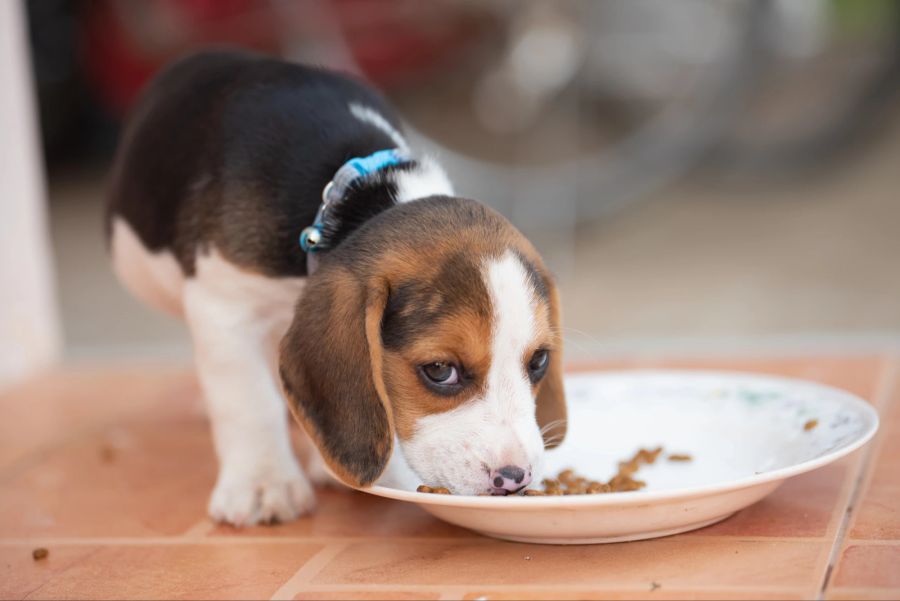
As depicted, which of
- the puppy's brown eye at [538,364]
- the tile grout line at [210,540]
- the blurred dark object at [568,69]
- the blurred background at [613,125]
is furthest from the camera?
the blurred dark object at [568,69]

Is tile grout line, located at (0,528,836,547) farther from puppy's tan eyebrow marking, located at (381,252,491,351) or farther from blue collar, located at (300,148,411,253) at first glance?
blue collar, located at (300,148,411,253)

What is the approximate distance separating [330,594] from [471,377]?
0.59 m

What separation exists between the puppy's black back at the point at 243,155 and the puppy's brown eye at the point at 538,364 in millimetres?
726

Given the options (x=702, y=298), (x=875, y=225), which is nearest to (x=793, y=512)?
(x=702, y=298)

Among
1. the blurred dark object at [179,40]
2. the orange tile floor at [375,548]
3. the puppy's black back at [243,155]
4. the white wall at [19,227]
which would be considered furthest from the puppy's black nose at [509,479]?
the blurred dark object at [179,40]

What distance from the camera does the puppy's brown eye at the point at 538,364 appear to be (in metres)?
2.86

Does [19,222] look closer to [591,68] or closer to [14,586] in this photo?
[14,586]

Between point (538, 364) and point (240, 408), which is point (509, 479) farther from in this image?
point (240, 408)

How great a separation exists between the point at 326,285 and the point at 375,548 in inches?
27.2

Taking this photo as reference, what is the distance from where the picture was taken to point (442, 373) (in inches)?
109

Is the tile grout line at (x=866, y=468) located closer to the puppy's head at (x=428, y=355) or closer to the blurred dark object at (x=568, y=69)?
the puppy's head at (x=428, y=355)

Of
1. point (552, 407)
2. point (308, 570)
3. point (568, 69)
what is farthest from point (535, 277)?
point (568, 69)

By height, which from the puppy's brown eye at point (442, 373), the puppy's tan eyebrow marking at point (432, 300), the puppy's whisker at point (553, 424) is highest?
the puppy's tan eyebrow marking at point (432, 300)

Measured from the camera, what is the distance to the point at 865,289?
6.66 meters
